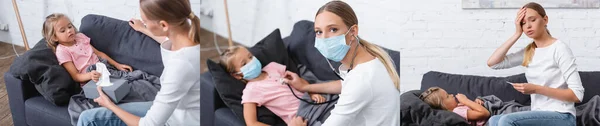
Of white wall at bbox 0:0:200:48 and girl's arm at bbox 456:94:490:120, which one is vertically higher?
white wall at bbox 0:0:200:48

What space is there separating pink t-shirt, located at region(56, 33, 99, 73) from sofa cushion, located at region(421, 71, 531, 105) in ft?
3.39

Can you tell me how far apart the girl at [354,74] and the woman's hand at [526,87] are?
1.25ft

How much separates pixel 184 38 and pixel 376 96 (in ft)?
2.00

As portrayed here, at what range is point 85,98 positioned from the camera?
6.96 feet

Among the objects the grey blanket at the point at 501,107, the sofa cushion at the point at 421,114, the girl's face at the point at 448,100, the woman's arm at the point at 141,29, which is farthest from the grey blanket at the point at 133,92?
the grey blanket at the point at 501,107

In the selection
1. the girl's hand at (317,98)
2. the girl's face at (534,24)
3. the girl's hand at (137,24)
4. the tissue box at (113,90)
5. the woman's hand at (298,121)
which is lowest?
the woman's hand at (298,121)

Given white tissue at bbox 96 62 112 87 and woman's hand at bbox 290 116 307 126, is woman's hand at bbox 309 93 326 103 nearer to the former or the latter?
woman's hand at bbox 290 116 307 126

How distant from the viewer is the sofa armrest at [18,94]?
2186mm

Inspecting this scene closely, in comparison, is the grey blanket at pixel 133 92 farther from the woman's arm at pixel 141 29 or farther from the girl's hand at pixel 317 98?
the girl's hand at pixel 317 98

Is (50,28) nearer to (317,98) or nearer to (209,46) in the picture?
(209,46)

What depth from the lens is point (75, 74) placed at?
6.83ft

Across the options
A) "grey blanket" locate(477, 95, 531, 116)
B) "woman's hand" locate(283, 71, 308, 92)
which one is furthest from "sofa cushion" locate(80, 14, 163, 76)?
"grey blanket" locate(477, 95, 531, 116)

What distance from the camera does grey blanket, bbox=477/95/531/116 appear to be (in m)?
2.05

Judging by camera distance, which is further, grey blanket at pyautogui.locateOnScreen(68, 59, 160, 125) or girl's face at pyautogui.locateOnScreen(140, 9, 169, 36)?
grey blanket at pyautogui.locateOnScreen(68, 59, 160, 125)
